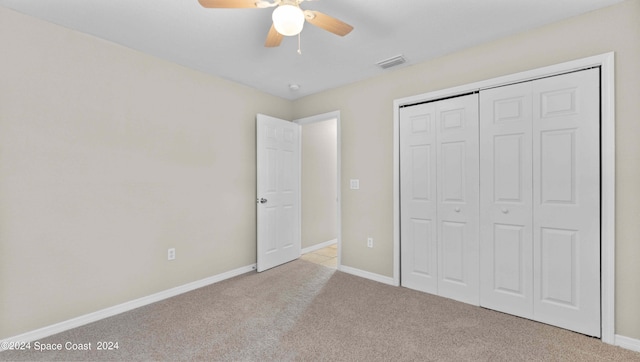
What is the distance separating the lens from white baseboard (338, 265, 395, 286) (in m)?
3.25

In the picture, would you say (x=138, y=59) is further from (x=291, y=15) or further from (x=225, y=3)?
(x=291, y=15)

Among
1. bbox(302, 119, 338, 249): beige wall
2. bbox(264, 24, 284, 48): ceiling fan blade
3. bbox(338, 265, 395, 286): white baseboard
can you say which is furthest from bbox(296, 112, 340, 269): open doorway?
bbox(264, 24, 284, 48): ceiling fan blade

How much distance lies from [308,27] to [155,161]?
76.6 inches

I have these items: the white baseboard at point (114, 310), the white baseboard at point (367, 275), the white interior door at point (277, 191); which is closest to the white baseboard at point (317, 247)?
the white interior door at point (277, 191)

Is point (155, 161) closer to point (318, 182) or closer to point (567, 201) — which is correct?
point (318, 182)

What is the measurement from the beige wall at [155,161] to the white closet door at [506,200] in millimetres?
370

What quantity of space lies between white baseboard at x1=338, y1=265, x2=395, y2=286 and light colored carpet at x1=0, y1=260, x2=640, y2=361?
0.29 meters

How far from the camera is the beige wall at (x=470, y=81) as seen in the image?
199cm

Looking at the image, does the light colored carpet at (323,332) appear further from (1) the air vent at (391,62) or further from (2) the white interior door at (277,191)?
(1) the air vent at (391,62)

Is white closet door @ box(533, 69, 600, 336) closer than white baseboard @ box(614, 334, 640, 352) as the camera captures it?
No

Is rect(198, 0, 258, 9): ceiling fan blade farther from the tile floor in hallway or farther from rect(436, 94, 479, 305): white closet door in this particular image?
the tile floor in hallway

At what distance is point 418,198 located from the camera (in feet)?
9.89

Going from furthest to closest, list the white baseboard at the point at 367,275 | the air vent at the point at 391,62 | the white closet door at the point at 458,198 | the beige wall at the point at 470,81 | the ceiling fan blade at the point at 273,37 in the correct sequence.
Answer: the white baseboard at the point at 367,275 < the air vent at the point at 391,62 < the white closet door at the point at 458,198 < the beige wall at the point at 470,81 < the ceiling fan blade at the point at 273,37

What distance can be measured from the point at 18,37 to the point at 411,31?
3.01 metres
